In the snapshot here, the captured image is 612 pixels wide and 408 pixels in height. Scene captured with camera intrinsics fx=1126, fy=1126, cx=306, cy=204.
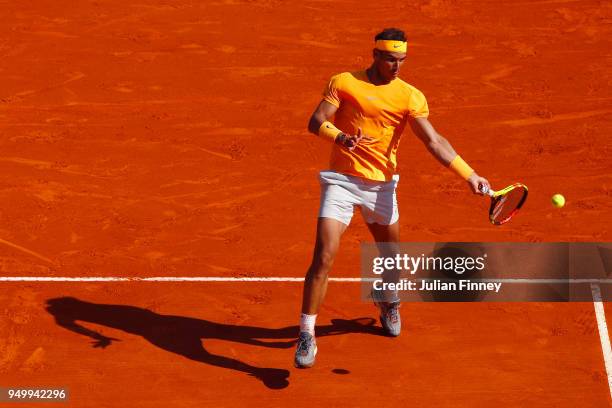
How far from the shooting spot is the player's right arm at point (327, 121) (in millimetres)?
8281

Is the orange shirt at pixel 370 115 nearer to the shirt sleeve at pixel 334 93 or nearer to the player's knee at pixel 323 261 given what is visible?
the shirt sleeve at pixel 334 93

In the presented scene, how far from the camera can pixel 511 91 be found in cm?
1383

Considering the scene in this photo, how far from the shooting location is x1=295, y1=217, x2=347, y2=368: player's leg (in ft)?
28.2

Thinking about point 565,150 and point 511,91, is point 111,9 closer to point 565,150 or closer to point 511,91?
point 511,91

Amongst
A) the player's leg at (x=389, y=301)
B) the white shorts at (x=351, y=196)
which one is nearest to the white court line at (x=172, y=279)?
the player's leg at (x=389, y=301)

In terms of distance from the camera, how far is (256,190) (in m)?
12.0

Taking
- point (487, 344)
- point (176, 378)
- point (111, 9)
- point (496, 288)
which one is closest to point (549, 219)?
point (496, 288)

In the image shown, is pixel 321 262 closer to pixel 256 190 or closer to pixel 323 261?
pixel 323 261

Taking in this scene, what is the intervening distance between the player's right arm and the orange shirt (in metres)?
0.05

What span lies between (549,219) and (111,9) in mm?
7328

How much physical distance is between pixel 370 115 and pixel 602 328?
280 centimetres

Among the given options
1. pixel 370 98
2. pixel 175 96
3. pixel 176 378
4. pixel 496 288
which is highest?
pixel 370 98

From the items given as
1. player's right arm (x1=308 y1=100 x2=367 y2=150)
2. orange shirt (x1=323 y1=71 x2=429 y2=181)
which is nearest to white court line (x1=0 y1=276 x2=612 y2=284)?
orange shirt (x1=323 y1=71 x2=429 y2=181)

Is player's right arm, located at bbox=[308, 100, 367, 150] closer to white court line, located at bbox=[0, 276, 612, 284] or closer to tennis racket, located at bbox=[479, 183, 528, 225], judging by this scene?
tennis racket, located at bbox=[479, 183, 528, 225]
